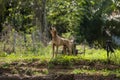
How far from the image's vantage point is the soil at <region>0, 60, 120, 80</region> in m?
8.88

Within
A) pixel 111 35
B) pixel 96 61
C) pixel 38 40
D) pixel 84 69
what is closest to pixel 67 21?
pixel 111 35

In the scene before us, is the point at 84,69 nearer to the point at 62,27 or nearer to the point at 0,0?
the point at 0,0

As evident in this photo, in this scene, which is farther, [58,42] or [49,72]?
[58,42]

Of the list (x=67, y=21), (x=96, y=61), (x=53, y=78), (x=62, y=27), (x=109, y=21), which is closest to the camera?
(x=53, y=78)

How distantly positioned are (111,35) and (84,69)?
11786 millimetres

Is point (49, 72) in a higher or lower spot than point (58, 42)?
lower

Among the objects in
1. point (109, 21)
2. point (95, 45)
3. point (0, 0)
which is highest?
point (0, 0)

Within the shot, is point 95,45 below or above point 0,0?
below

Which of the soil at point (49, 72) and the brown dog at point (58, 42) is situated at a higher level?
the brown dog at point (58, 42)

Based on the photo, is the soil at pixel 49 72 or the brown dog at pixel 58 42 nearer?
the soil at pixel 49 72

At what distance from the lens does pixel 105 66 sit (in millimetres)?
11898

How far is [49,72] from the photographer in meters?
10.6

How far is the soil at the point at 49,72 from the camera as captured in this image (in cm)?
888

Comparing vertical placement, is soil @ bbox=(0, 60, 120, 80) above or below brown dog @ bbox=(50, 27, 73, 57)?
below
